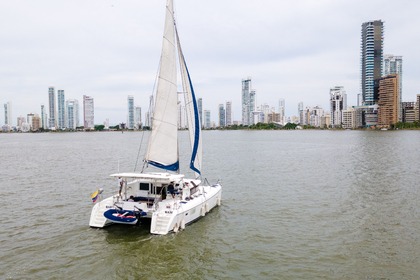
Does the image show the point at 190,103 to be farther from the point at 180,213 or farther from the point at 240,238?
the point at 240,238

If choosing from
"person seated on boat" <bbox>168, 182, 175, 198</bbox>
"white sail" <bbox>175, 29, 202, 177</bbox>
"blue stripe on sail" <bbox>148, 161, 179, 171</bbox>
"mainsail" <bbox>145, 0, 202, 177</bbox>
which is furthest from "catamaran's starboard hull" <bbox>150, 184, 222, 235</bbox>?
"white sail" <bbox>175, 29, 202, 177</bbox>

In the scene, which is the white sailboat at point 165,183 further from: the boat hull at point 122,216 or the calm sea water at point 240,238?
the calm sea water at point 240,238

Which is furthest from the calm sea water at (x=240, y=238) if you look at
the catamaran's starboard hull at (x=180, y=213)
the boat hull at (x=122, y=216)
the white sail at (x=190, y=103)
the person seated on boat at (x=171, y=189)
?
the white sail at (x=190, y=103)

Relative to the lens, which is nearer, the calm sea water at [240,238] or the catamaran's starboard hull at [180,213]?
the calm sea water at [240,238]

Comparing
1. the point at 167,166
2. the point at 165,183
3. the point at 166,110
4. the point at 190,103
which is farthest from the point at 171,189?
the point at 190,103

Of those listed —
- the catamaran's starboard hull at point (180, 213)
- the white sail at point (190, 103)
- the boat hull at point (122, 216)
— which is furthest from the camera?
the white sail at point (190, 103)

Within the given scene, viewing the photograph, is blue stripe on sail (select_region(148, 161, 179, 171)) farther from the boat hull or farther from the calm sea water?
the boat hull

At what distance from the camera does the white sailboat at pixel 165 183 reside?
61.5ft

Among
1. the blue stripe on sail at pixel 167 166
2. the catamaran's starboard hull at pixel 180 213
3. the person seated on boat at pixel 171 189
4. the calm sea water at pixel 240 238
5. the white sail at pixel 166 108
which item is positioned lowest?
the calm sea water at pixel 240 238

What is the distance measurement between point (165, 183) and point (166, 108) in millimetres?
4632

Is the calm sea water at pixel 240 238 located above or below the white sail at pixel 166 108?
below

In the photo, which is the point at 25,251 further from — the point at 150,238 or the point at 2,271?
the point at 150,238

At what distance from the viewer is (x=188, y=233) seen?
755 inches

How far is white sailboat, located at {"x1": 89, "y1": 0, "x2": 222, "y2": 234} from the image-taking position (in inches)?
738
